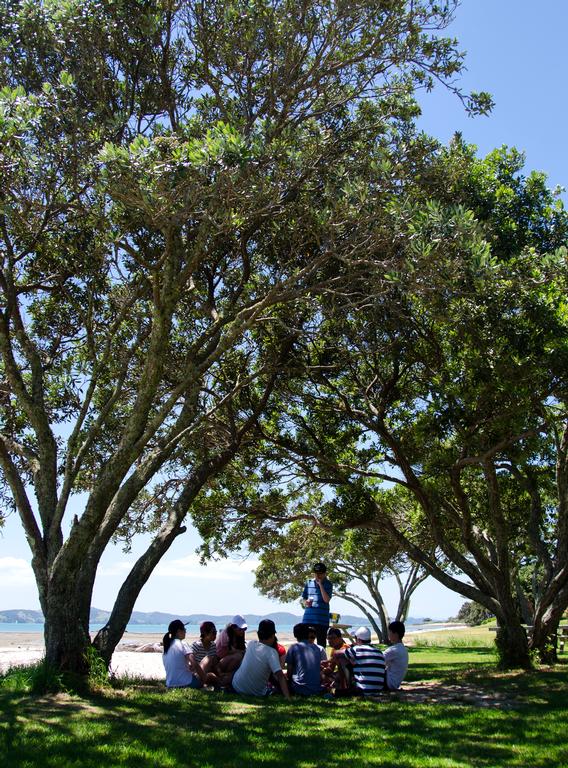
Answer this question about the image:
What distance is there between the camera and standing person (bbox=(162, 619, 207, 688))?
1037 cm

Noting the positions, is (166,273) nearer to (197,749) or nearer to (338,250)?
(338,250)

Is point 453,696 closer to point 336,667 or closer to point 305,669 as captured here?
point 336,667

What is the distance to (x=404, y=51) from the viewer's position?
39.1ft

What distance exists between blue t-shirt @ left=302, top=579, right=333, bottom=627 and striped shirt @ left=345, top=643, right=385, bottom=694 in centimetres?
180

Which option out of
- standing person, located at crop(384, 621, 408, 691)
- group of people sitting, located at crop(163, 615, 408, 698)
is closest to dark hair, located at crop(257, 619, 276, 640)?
group of people sitting, located at crop(163, 615, 408, 698)

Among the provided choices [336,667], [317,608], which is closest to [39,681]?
[336,667]

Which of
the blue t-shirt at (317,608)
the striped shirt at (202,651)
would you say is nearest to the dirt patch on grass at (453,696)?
the blue t-shirt at (317,608)

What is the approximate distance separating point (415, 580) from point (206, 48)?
29.7 m

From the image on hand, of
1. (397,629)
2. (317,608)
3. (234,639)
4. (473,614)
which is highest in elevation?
(317,608)

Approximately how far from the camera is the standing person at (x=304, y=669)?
10117mm

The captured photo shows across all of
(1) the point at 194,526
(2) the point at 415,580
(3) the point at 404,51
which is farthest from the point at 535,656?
(2) the point at 415,580

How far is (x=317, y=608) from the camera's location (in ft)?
40.1

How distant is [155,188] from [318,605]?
7.39 m

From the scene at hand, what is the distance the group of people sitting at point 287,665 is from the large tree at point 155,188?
1.19 m
